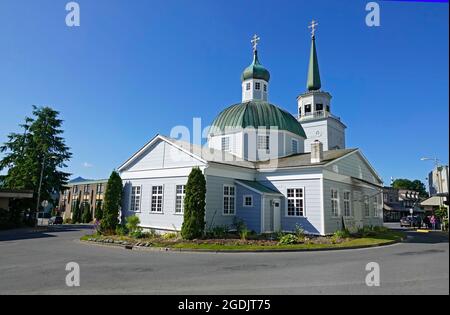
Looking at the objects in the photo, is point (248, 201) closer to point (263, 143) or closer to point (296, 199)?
point (296, 199)

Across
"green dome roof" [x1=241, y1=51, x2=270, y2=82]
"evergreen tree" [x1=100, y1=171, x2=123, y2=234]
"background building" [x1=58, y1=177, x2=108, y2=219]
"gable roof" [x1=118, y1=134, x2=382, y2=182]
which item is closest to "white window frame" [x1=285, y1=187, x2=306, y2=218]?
"gable roof" [x1=118, y1=134, x2=382, y2=182]

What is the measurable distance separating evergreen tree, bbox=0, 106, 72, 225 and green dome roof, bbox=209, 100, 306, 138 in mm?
21444

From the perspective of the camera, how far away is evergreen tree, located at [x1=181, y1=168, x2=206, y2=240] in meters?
18.8

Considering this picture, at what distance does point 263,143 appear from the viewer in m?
28.2

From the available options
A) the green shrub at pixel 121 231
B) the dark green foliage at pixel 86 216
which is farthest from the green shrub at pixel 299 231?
the dark green foliage at pixel 86 216

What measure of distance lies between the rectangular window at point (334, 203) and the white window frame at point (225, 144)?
1009 cm

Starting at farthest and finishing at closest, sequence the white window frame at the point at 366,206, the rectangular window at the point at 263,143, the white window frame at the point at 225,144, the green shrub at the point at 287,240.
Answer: the white window frame at the point at 225,144
the rectangular window at the point at 263,143
the white window frame at the point at 366,206
the green shrub at the point at 287,240

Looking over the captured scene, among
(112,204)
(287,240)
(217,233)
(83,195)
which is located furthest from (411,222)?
(83,195)

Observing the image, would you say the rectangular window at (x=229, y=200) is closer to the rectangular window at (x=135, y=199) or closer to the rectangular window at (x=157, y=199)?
the rectangular window at (x=157, y=199)

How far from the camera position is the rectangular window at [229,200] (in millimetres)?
22234

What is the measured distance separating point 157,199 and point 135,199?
9.72 feet

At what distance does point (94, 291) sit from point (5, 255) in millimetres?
9643

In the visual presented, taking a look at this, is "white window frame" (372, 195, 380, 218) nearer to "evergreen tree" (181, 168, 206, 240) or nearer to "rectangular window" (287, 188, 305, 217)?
"rectangular window" (287, 188, 305, 217)
